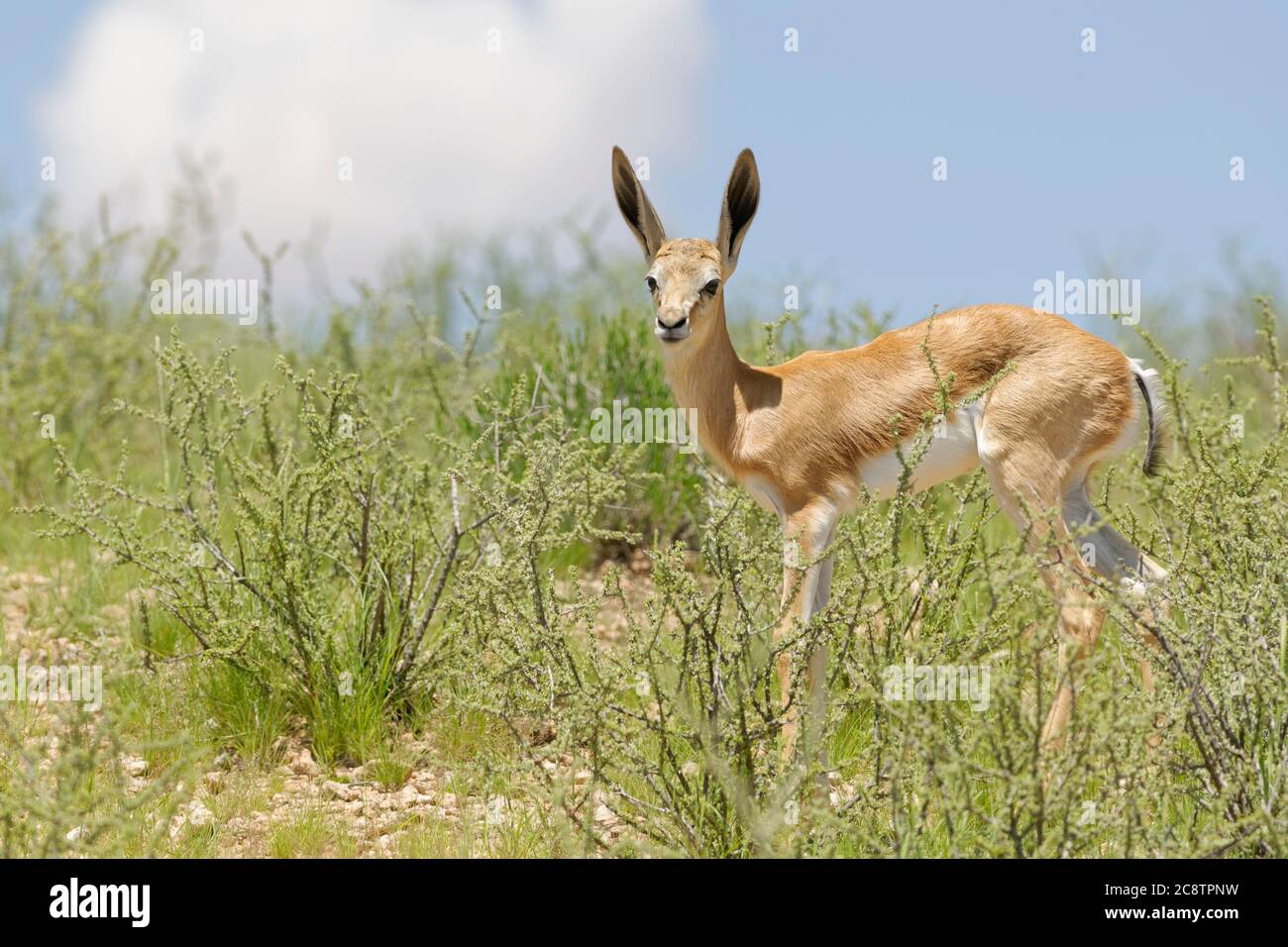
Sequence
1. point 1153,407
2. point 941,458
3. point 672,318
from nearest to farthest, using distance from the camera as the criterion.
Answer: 1. point 672,318
2. point 941,458
3. point 1153,407

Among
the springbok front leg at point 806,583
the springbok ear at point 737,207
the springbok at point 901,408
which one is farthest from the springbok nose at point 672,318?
the springbok front leg at point 806,583

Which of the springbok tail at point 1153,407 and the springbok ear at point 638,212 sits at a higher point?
the springbok ear at point 638,212

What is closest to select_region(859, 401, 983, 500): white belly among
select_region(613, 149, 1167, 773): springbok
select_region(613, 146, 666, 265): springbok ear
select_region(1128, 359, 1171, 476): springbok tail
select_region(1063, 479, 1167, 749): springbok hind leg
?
select_region(613, 149, 1167, 773): springbok

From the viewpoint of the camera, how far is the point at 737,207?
4.77 metres

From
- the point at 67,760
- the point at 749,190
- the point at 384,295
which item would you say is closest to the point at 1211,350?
the point at 384,295

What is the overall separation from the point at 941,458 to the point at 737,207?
1.22 metres

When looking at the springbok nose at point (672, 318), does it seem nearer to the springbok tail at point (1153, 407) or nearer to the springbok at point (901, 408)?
the springbok at point (901, 408)

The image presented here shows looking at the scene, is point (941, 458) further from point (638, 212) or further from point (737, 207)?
point (638, 212)

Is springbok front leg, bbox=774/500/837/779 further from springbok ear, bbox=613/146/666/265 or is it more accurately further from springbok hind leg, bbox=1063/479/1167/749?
springbok ear, bbox=613/146/666/265

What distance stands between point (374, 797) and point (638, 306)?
6.03m

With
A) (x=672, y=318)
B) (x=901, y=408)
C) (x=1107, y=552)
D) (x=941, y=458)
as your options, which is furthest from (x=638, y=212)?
(x=1107, y=552)

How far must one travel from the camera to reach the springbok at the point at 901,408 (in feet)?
15.3

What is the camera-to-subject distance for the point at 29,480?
9.06 metres

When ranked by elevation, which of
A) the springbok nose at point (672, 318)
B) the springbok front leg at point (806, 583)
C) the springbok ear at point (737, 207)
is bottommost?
the springbok front leg at point (806, 583)
